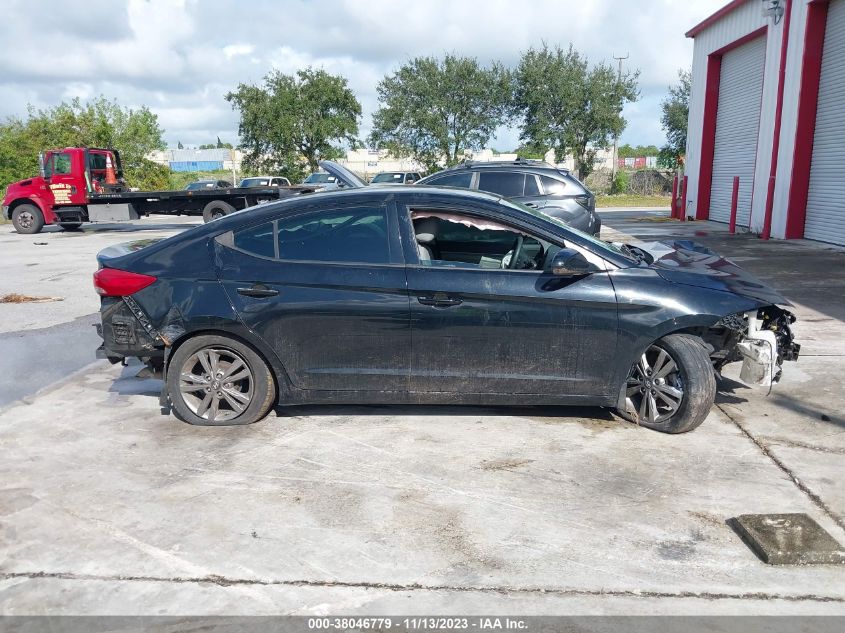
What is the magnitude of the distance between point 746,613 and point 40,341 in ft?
24.3

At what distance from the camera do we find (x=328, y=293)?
15.3 ft

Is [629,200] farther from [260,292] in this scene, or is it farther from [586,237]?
[260,292]

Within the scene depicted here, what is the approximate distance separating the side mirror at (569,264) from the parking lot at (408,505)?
3.55 feet

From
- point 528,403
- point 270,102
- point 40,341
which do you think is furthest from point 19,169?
point 528,403

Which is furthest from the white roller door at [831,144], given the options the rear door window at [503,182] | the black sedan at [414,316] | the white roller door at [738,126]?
the black sedan at [414,316]

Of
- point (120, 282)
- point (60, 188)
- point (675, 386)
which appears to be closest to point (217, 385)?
point (120, 282)

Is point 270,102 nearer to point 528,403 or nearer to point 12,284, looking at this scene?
point 12,284

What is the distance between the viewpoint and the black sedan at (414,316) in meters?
4.58

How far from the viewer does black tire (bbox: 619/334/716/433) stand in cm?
453

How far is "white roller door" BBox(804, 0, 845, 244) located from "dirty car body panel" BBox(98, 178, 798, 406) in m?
12.1

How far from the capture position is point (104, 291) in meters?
4.91

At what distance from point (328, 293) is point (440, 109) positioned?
44.4m

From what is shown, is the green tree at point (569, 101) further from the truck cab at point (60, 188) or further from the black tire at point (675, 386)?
the black tire at point (675, 386)

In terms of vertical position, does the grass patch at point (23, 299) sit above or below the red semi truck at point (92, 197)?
below
